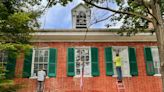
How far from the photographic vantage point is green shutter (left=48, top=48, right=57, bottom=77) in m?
16.9

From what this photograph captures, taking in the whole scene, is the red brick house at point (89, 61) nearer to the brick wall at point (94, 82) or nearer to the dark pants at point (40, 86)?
the brick wall at point (94, 82)

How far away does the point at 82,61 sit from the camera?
17297 mm

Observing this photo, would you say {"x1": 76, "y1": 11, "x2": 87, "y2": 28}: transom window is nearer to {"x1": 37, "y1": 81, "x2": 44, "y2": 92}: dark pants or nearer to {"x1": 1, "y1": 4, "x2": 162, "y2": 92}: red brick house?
{"x1": 1, "y1": 4, "x2": 162, "y2": 92}: red brick house

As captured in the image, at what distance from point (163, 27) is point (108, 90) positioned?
5.31 m

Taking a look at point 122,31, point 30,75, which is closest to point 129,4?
point 122,31

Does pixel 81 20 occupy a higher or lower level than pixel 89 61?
higher

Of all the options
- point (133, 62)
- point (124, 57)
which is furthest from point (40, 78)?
point (133, 62)

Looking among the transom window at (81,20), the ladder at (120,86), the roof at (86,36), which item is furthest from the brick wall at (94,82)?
the transom window at (81,20)

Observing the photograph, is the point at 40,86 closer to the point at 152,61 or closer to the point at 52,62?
the point at 52,62

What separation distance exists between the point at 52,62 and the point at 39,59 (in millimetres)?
822

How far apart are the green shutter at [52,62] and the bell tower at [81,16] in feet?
7.65

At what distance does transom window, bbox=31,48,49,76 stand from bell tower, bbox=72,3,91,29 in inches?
106

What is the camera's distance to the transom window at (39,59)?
17.0m

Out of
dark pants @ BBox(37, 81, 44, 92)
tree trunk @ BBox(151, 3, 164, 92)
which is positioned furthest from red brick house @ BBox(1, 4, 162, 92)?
tree trunk @ BBox(151, 3, 164, 92)
